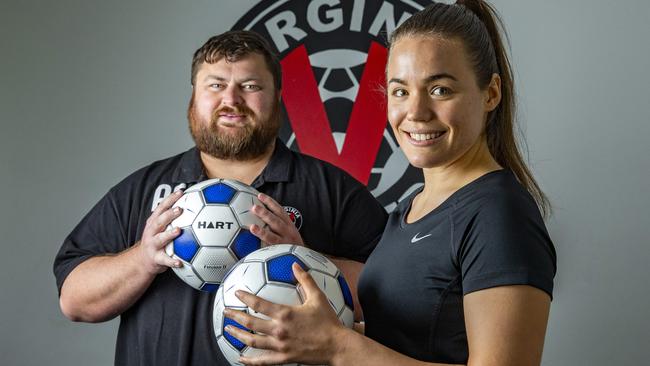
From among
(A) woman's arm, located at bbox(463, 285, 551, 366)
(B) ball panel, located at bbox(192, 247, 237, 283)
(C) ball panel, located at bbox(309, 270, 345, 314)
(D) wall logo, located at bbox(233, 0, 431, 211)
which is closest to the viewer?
(A) woman's arm, located at bbox(463, 285, 551, 366)

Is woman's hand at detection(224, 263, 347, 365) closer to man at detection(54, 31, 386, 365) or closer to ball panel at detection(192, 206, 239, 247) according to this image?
ball panel at detection(192, 206, 239, 247)

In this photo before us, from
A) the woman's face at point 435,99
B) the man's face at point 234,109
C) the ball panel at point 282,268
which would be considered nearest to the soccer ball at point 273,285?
the ball panel at point 282,268

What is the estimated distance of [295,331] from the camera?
108 centimetres

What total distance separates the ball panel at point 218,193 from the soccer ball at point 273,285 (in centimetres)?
25

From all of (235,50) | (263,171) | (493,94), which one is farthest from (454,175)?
(235,50)

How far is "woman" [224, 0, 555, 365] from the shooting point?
1.03 metres

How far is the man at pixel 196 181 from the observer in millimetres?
1772

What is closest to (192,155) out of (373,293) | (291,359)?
(373,293)

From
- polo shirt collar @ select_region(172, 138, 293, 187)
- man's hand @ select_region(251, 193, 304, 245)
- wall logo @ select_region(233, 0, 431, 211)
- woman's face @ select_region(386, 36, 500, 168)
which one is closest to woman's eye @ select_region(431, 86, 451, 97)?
woman's face @ select_region(386, 36, 500, 168)

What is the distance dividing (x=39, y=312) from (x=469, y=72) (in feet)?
8.07

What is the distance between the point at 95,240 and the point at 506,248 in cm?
123

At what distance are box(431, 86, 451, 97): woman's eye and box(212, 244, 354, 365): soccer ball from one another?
0.38 meters

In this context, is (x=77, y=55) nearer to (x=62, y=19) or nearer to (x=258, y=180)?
(x=62, y=19)

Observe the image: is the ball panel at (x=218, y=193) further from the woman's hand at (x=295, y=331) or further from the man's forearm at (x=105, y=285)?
the woman's hand at (x=295, y=331)
